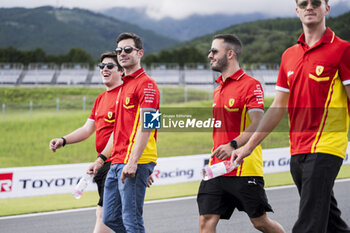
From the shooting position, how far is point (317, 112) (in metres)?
3.55

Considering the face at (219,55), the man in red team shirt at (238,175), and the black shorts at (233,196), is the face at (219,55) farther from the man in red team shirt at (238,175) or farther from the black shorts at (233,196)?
the black shorts at (233,196)

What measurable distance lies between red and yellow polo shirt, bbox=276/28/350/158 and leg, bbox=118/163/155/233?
4.89 ft

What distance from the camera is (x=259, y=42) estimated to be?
3954 inches

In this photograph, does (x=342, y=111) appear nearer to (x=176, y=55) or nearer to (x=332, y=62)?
(x=332, y=62)

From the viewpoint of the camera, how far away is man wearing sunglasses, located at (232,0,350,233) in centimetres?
344

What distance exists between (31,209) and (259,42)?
94.9 m

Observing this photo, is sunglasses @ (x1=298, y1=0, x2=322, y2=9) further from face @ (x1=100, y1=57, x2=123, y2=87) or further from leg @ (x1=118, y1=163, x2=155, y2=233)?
face @ (x1=100, y1=57, x2=123, y2=87)

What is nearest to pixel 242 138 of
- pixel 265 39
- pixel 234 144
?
pixel 234 144

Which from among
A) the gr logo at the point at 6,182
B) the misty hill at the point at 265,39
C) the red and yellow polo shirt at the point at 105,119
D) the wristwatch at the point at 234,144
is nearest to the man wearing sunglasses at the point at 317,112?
the wristwatch at the point at 234,144

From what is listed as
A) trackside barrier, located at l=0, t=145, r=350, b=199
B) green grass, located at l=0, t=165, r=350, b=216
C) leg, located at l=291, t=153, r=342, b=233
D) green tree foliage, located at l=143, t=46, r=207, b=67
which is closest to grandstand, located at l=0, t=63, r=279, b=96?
green tree foliage, located at l=143, t=46, r=207, b=67

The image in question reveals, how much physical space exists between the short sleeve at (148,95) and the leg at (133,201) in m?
0.58

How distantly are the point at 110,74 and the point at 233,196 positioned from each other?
2.07 m

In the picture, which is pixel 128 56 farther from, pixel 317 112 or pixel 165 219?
pixel 165 219

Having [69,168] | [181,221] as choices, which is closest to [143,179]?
[181,221]
